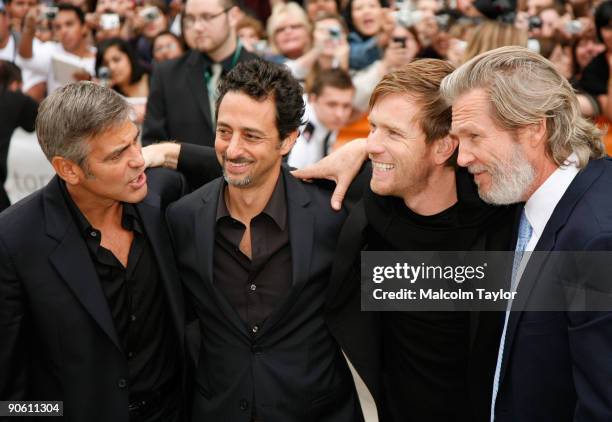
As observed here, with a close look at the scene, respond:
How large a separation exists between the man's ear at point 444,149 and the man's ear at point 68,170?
136 cm

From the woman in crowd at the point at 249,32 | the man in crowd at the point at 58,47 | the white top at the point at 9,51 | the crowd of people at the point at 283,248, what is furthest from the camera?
the white top at the point at 9,51

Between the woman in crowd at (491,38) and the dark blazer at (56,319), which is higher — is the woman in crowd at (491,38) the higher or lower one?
the higher one

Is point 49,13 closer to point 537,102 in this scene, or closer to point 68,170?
point 68,170

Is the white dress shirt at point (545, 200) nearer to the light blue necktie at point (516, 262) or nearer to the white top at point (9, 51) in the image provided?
the light blue necktie at point (516, 262)

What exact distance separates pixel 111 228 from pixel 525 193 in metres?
1.59

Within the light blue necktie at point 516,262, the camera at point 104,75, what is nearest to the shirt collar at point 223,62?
the camera at point 104,75

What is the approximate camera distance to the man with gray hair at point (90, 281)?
2.84 m

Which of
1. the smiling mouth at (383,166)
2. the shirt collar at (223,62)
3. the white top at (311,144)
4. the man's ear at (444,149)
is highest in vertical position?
the man's ear at (444,149)

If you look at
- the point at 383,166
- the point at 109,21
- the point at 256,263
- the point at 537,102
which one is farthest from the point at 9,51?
the point at 537,102

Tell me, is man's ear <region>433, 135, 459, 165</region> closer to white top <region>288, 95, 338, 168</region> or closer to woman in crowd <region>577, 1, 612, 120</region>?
white top <region>288, 95, 338, 168</region>

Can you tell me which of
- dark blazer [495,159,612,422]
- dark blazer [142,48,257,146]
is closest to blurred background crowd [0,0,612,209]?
dark blazer [142,48,257,146]

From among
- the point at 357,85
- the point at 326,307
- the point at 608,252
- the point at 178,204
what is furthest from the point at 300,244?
the point at 357,85

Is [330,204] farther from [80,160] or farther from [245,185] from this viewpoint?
[80,160]

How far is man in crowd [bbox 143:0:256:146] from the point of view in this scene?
17.7 ft
